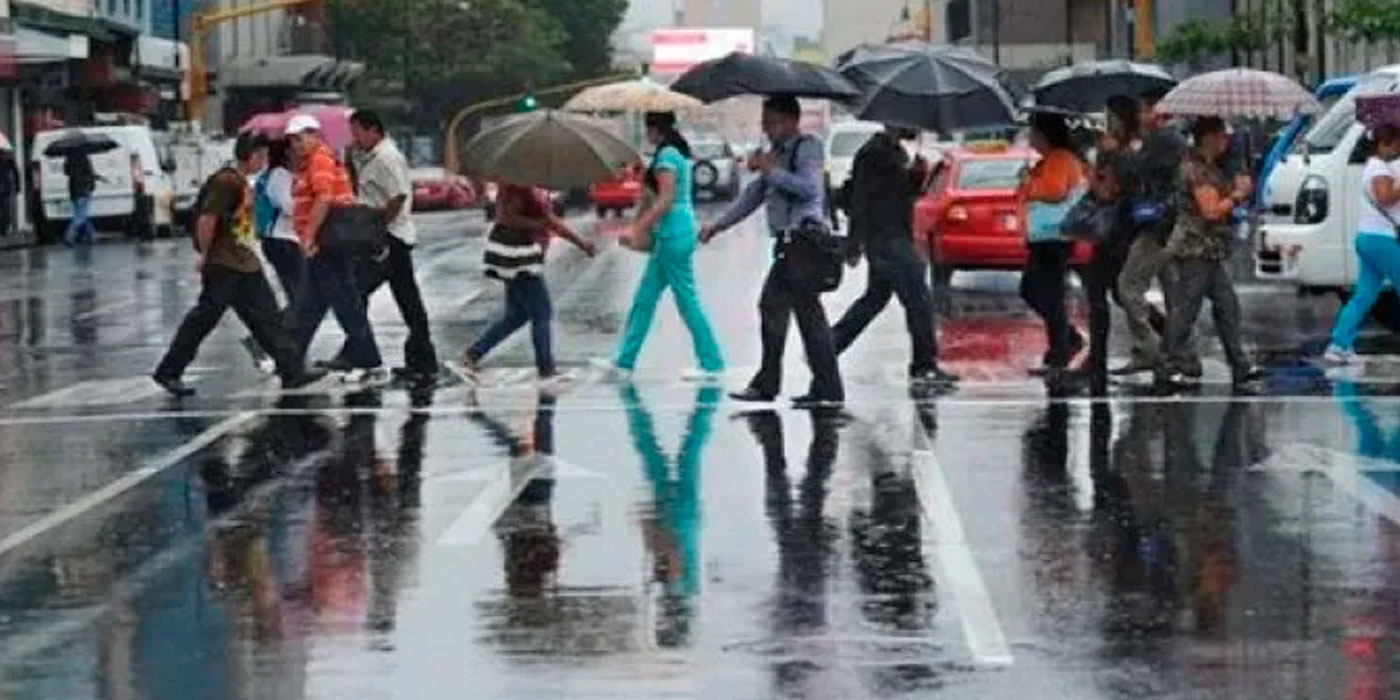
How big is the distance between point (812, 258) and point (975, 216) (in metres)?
11.5

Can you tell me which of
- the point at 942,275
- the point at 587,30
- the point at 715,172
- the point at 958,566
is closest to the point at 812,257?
the point at 958,566

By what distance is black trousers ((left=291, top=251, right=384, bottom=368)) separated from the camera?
1870cm

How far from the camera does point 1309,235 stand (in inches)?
845

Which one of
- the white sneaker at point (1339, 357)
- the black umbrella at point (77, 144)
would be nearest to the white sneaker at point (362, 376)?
the white sneaker at point (1339, 357)

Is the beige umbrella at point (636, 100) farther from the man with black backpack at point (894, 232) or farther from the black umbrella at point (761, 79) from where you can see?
the man with black backpack at point (894, 232)

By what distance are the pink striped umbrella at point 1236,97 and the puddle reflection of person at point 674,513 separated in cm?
410

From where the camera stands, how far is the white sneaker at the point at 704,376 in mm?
18578

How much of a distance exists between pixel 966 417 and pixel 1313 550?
483cm

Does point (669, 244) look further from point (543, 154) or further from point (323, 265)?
point (323, 265)

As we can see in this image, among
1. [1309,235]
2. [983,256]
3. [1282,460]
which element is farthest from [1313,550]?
[983,256]

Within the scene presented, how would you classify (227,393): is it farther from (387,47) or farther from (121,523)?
(387,47)

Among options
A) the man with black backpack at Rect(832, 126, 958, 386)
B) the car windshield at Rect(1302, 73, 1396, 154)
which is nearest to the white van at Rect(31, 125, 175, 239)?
the car windshield at Rect(1302, 73, 1396, 154)

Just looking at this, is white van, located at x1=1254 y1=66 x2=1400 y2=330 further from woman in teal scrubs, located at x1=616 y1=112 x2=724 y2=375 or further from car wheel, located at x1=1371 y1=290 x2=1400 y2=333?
woman in teal scrubs, located at x1=616 y1=112 x2=724 y2=375

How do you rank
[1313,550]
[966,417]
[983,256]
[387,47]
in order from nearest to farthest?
[1313,550] < [966,417] < [983,256] < [387,47]
